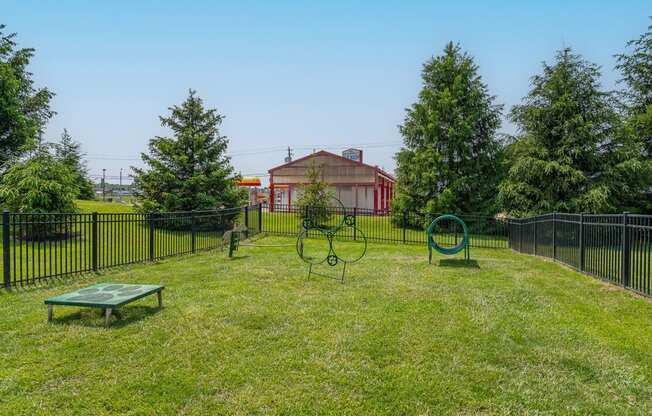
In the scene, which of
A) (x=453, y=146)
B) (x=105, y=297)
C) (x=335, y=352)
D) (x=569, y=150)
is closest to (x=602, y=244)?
(x=335, y=352)

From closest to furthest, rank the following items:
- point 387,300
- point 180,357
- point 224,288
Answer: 1. point 180,357
2. point 387,300
3. point 224,288

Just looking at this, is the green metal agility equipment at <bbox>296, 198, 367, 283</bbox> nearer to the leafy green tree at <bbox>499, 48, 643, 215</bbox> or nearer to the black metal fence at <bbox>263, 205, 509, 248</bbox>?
the black metal fence at <bbox>263, 205, 509, 248</bbox>

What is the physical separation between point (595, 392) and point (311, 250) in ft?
29.2

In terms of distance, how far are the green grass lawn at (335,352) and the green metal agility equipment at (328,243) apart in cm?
135

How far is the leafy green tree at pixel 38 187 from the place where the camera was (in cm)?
1237

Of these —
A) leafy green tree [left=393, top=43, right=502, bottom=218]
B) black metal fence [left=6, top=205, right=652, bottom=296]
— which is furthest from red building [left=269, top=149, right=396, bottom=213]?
black metal fence [left=6, top=205, right=652, bottom=296]

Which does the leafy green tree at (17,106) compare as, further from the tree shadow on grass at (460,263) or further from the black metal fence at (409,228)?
the tree shadow on grass at (460,263)

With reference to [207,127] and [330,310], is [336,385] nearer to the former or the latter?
[330,310]

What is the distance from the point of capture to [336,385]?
10.3 ft

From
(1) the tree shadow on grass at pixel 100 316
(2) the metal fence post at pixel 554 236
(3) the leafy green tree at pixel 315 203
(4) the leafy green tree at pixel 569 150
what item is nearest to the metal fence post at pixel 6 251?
(1) the tree shadow on grass at pixel 100 316

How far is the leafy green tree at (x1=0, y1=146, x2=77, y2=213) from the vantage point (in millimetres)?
12367

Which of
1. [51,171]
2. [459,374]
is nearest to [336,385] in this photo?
[459,374]

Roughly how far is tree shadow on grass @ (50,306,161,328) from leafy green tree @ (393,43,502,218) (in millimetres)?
15533

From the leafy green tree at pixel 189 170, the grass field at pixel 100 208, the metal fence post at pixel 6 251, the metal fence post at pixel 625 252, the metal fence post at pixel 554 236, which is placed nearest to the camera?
the metal fence post at pixel 6 251
